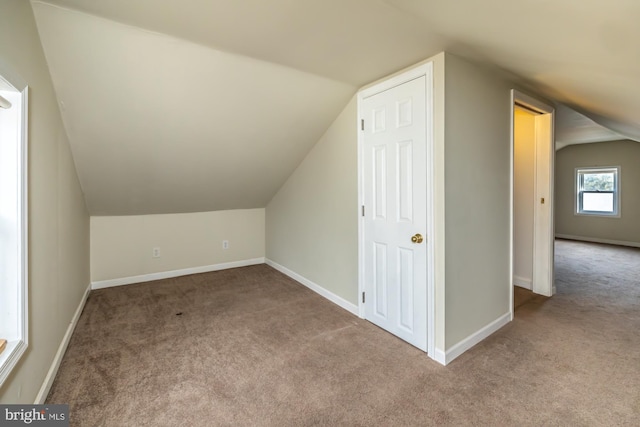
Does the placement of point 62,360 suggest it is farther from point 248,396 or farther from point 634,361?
point 634,361

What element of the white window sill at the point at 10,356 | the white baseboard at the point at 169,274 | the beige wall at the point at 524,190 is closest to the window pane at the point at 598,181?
the beige wall at the point at 524,190

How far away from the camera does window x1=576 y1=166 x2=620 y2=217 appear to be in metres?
6.31

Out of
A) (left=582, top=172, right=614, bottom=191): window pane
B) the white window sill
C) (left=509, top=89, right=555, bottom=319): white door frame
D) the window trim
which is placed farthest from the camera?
(left=582, top=172, right=614, bottom=191): window pane

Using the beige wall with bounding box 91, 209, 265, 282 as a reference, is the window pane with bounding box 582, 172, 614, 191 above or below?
above

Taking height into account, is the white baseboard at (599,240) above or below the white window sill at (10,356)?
below

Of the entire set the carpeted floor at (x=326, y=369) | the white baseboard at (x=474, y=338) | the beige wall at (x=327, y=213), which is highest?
the beige wall at (x=327, y=213)

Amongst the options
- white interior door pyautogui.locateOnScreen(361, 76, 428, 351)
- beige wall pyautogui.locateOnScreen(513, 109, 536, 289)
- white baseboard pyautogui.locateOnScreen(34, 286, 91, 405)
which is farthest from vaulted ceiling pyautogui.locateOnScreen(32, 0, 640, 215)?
white baseboard pyautogui.locateOnScreen(34, 286, 91, 405)

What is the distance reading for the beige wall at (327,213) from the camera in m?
2.96

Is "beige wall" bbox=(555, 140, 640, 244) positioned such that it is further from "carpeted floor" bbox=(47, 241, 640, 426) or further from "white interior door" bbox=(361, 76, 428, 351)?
"white interior door" bbox=(361, 76, 428, 351)

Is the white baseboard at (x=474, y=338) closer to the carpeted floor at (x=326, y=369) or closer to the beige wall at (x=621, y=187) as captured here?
the carpeted floor at (x=326, y=369)

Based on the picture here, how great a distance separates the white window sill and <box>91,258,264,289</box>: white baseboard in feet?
8.71

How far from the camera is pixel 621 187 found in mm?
6203

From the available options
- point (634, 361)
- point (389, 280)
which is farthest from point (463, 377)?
point (634, 361)

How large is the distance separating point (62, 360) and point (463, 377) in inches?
110
